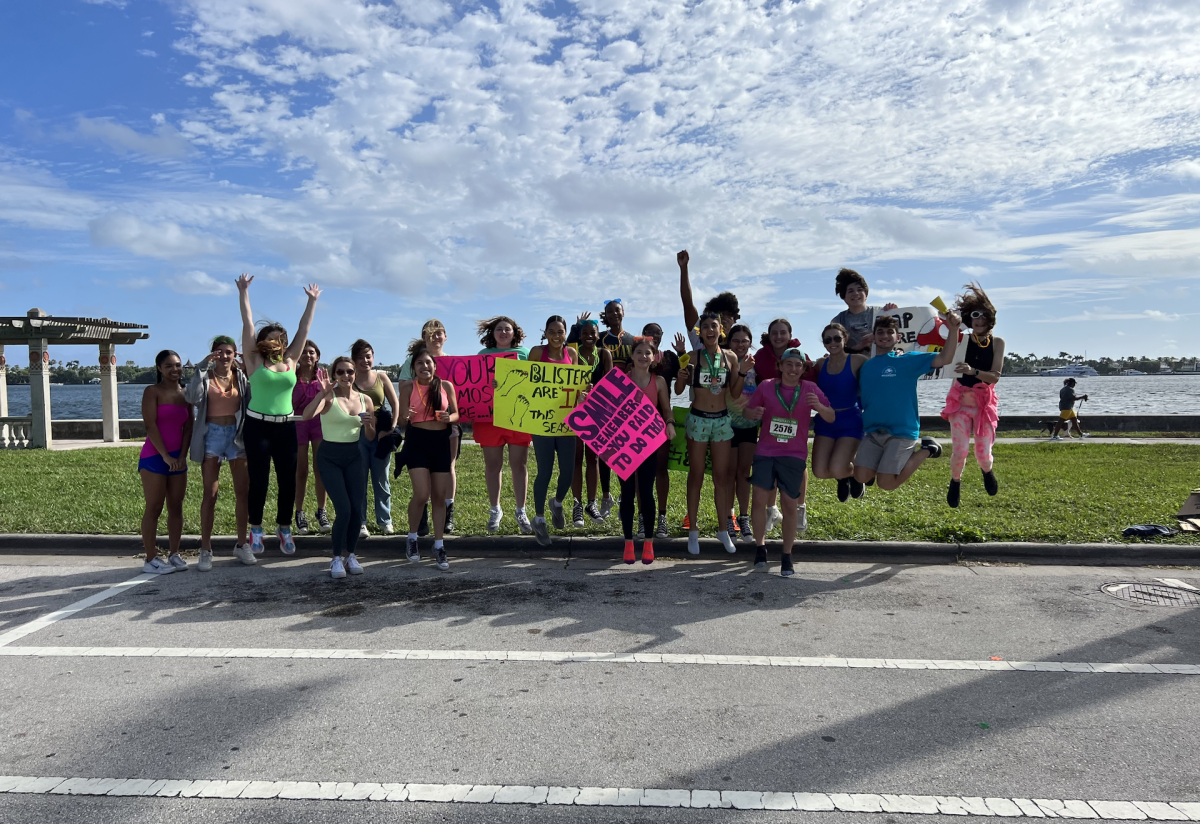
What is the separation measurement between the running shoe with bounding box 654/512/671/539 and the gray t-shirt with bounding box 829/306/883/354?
2437mm

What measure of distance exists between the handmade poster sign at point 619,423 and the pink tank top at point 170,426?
340cm

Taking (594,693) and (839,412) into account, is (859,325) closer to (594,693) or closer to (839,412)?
(839,412)

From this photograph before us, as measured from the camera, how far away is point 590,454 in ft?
29.2

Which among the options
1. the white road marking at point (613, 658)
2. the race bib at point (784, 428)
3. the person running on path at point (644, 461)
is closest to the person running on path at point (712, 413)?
the person running on path at point (644, 461)

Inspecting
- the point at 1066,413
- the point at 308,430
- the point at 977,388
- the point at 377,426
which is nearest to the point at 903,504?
the point at 977,388

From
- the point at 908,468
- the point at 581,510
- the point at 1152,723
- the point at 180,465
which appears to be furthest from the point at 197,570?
the point at 1152,723

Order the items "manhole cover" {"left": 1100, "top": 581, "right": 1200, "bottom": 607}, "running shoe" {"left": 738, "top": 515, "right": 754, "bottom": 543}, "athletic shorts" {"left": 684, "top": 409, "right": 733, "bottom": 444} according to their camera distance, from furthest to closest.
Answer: "running shoe" {"left": 738, "top": 515, "right": 754, "bottom": 543} → "athletic shorts" {"left": 684, "top": 409, "right": 733, "bottom": 444} → "manhole cover" {"left": 1100, "top": 581, "right": 1200, "bottom": 607}

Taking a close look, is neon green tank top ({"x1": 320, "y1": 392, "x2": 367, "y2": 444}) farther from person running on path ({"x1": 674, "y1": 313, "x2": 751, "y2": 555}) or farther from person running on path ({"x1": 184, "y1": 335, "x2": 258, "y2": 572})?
person running on path ({"x1": 674, "y1": 313, "x2": 751, "y2": 555})

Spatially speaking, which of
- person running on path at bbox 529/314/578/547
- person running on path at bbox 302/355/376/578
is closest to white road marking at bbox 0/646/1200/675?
person running on path at bbox 302/355/376/578

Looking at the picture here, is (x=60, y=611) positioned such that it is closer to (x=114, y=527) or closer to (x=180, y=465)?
(x=180, y=465)

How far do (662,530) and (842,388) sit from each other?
7.34ft

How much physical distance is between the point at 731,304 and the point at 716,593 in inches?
122

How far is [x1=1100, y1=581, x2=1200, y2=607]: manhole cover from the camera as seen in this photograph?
5984 mm

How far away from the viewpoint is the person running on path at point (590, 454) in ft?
25.6
